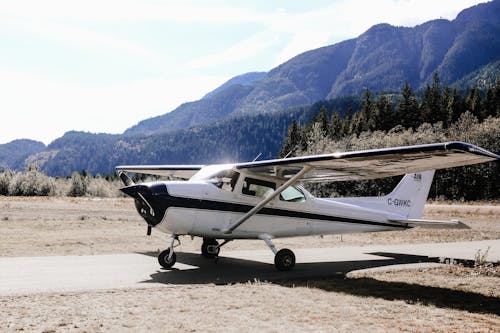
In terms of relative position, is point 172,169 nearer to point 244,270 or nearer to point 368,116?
point 244,270

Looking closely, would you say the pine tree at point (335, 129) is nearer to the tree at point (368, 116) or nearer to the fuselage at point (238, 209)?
the tree at point (368, 116)

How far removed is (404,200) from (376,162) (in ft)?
15.7

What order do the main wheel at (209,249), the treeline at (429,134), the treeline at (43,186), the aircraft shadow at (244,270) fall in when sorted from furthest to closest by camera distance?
the treeline at (43,186) → the treeline at (429,134) → the main wheel at (209,249) → the aircraft shadow at (244,270)

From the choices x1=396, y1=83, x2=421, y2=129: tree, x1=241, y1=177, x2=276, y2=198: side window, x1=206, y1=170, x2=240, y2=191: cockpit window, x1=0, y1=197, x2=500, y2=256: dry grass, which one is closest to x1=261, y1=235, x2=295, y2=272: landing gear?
x1=241, y1=177, x2=276, y2=198: side window

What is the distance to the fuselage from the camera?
10.8m

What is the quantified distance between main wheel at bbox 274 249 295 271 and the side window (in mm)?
1584

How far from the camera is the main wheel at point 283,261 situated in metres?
11.5

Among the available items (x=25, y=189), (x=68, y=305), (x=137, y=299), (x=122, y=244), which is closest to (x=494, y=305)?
(x=137, y=299)

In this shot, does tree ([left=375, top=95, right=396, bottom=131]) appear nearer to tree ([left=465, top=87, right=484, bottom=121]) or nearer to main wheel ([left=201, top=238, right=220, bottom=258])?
tree ([left=465, top=87, right=484, bottom=121])

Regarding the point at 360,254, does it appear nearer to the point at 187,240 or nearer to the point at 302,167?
the point at 302,167

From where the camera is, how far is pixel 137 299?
25.6ft

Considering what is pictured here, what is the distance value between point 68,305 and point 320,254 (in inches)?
358

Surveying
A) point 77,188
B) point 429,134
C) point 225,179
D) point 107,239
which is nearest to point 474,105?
point 429,134

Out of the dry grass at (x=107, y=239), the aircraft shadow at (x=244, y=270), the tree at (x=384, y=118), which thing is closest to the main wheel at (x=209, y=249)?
the aircraft shadow at (x=244, y=270)
